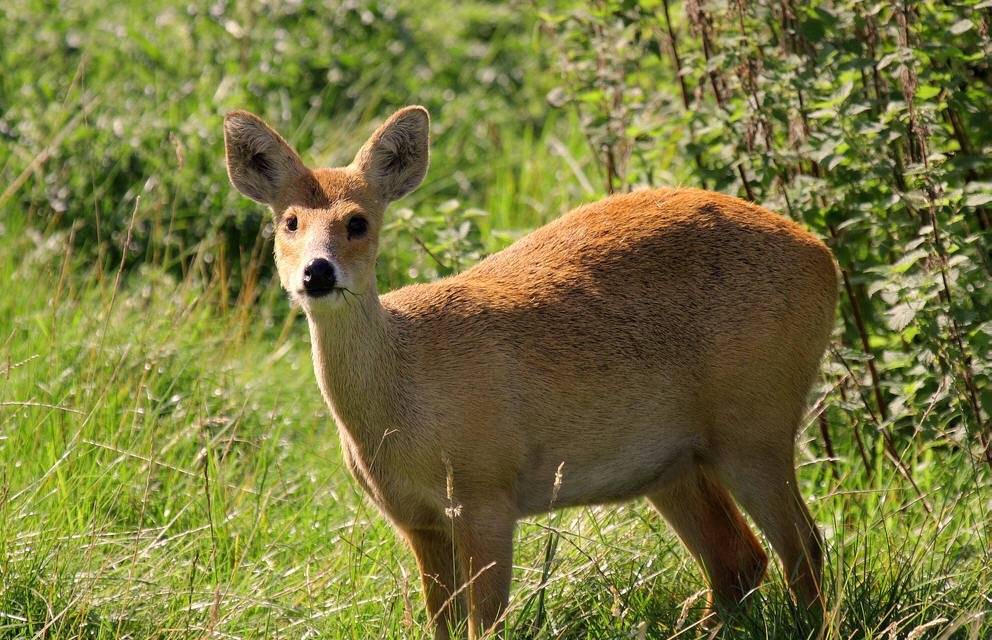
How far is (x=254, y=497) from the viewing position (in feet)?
19.9

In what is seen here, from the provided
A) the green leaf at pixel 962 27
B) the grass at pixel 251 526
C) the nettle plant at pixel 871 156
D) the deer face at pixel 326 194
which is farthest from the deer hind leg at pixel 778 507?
the green leaf at pixel 962 27

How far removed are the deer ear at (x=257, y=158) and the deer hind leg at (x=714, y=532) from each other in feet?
5.91

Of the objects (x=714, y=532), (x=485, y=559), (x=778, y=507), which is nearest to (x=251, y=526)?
(x=485, y=559)

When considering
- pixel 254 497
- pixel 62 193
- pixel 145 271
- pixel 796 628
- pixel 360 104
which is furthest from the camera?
pixel 360 104

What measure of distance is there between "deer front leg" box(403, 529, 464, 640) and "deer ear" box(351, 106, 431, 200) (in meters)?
1.23

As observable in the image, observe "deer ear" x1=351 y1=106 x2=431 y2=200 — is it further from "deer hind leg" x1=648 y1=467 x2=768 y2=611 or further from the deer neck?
"deer hind leg" x1=648 y1=467 x2=768 y2=611

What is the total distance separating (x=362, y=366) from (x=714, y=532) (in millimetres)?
1546

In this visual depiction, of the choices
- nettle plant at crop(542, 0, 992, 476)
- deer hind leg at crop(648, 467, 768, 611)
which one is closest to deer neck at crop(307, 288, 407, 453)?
deer hind leg at crop(648, 467, 768, 611)

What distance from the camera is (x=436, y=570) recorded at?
546 centimetres

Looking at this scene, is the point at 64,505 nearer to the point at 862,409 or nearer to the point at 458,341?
the point at 458,341

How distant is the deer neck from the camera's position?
17.2 feet

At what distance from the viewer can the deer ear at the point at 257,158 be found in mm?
5508

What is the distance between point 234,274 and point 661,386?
3.70 m

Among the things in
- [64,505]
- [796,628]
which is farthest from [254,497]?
[796,628]
